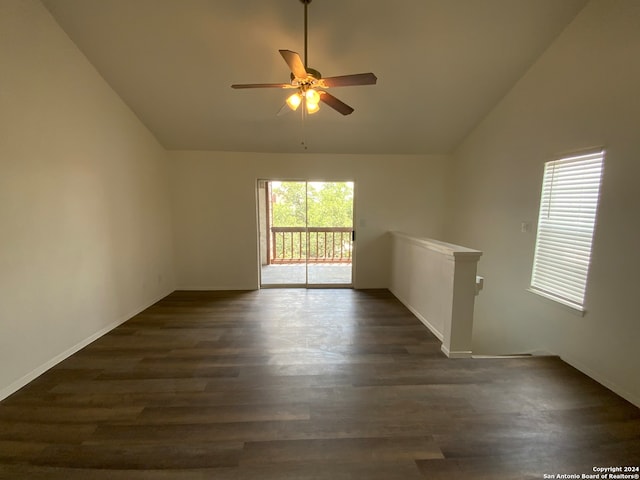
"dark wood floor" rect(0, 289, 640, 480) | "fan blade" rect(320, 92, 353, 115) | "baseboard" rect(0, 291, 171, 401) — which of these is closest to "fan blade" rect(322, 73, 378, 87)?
"fan blade" rect(320, 92, 353, 115)

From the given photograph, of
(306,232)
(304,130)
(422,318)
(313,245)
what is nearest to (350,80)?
(304,130)

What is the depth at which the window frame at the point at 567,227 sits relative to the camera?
2217 mm

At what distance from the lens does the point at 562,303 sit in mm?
2420

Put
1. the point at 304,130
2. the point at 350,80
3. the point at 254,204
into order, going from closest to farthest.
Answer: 1. the point at 350,80
2. the point at 304,130
3. the point at 254,204

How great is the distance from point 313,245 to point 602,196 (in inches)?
195

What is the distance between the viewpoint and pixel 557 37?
2459mm

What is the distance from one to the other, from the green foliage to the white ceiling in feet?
3.81

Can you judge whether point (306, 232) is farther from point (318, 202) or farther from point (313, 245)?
point (313, 245)

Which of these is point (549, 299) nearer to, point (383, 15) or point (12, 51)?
point (383, 15)

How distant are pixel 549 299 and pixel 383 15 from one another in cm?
316

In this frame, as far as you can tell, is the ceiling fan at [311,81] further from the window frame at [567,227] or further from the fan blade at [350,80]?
the window frame at [567,227]

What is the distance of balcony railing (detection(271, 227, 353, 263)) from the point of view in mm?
6230

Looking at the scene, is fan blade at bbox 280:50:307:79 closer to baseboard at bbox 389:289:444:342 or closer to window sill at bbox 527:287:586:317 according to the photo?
baseboard at bbox 389:289:444:342

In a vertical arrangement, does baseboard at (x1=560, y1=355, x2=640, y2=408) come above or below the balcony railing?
below
